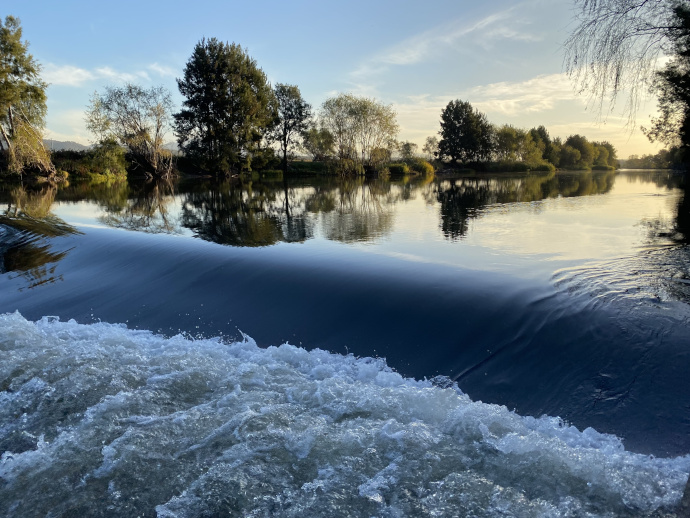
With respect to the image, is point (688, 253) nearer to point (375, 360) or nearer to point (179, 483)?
point (375, 360)

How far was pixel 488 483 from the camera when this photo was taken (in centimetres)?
280

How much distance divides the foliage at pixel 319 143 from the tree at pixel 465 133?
89.1 feet

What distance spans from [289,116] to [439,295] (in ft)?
159

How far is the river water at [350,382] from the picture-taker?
9.14 ft

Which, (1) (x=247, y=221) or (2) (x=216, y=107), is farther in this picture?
(2) (x=216, y=107)

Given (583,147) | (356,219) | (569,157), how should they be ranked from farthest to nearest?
(583,147) < (569,157) < (356,219)

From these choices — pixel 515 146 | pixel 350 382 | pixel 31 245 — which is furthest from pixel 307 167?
pixel 350 382

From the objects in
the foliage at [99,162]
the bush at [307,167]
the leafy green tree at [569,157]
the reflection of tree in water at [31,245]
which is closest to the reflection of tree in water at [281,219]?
the reflection of tree in water at [31,245]

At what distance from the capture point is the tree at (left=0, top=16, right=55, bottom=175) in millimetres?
31047

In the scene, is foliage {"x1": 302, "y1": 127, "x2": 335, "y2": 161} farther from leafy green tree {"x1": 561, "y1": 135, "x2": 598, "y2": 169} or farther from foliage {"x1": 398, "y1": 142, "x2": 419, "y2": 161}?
leafy green tree {"x1": 561, "y1": 135, "x2": 598, "y2": 169}

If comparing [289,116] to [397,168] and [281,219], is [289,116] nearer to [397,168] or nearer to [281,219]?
[397,168]

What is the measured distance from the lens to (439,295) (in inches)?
227

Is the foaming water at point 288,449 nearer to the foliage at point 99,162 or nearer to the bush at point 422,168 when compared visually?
the foliage at point 99,162

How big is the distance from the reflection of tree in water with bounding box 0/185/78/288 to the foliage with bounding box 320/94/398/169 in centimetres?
3644
